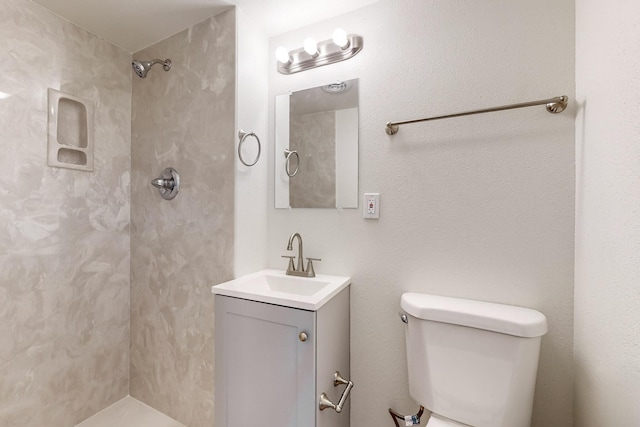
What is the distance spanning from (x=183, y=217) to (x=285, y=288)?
72 centimetres

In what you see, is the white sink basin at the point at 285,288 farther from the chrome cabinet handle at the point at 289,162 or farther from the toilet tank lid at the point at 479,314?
the chrome cabinet handle at the point at 289,162

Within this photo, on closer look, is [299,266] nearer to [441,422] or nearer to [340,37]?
[441,422]

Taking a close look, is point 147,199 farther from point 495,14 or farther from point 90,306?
point 495,14

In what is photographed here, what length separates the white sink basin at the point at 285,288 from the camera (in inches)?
41.1

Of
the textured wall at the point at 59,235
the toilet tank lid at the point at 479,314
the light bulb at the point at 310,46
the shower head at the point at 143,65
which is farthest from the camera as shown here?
the shower head at the point at 143,65

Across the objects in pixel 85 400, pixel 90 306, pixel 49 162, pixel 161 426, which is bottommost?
pixel 161 426

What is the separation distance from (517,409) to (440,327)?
1.13 feet

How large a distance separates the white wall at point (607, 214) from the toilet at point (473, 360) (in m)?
0.16

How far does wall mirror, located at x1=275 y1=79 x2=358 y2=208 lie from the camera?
139 centimetres

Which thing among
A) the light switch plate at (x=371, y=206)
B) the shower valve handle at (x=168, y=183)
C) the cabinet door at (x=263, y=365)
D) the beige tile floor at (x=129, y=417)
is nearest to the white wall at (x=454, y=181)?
the light switch plate at (x=371, y=206)

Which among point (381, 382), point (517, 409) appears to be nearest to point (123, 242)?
point (381, 382)

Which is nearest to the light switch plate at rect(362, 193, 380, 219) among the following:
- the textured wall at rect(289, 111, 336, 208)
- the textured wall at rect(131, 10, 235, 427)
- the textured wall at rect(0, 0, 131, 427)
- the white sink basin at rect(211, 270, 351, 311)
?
the textured wall at rect(289, 111, 336, 208)

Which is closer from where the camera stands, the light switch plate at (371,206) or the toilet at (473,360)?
the toilet at (473,360)

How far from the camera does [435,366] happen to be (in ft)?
3.39
